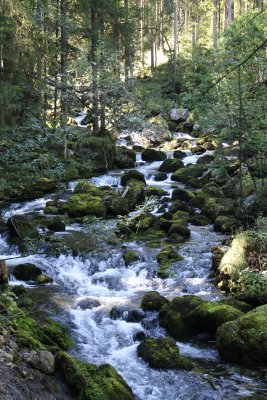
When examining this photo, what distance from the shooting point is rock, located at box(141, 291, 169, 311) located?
8.55 m

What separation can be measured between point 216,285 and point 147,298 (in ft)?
7.09

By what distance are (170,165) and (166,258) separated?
36.7 ft

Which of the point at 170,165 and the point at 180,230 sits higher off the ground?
the point at 170,165

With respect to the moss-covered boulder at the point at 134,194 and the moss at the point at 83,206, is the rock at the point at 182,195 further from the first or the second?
the moss at the point at 83,206

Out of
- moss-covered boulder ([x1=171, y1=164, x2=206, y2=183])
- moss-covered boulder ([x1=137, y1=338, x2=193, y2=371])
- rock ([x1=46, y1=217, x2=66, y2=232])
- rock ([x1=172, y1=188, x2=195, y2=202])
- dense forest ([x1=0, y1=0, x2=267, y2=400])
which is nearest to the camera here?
dense forest ([x1=0, y1=0, x2=267, y2=400])

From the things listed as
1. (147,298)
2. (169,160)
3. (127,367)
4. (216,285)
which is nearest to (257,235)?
(216,285)

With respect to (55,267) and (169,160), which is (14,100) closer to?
(55,267)

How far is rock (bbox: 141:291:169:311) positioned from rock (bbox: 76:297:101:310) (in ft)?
3.51

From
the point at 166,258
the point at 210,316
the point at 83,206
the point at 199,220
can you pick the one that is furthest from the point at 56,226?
the point at 210,316

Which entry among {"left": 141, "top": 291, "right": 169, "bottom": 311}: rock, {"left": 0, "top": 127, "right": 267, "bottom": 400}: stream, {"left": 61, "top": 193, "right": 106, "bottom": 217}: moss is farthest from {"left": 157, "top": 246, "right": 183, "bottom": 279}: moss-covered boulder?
{"left": 61, "top": 193, "right": 106, "bottom": 217}: moss

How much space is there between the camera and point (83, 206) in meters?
15.1

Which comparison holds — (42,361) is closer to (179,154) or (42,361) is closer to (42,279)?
(42,279)

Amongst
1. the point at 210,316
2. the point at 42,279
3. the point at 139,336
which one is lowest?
the point at 139,336

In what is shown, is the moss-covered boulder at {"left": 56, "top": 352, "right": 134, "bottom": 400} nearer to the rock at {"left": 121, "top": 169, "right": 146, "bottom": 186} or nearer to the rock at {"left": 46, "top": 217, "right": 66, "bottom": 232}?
the rock at {"left": 46, "top": 217, "right": 66, "bottom": 232}
